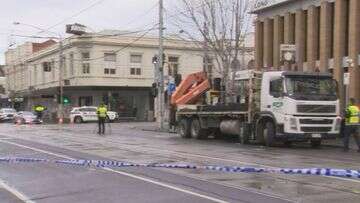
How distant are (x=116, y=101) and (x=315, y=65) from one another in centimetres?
3866

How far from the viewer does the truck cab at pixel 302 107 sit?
2359cm

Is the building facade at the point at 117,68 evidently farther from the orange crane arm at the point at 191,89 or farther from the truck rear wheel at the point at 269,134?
the truck rear wheel at the point at 269,134

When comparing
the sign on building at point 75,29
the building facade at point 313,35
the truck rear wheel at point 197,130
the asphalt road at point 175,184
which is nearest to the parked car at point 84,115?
the sign on building at point 75,29

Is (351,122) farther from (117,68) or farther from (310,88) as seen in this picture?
(117,68)

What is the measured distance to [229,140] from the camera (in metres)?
29.8

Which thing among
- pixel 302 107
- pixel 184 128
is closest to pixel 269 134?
pixel 302 107

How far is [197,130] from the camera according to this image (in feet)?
101

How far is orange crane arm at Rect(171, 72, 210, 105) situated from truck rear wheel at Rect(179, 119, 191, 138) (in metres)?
0.94

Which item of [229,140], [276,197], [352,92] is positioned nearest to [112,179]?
[276,197]

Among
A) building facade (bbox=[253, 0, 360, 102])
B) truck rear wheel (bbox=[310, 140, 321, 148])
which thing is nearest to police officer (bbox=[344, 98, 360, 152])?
truck rear wheel (bbox=[310, 140, 321, 148])

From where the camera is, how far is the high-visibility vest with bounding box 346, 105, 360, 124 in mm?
22733

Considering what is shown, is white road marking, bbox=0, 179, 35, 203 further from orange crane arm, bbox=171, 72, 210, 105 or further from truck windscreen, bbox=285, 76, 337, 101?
orange crane arm, bbox=171, 72, 210, 105

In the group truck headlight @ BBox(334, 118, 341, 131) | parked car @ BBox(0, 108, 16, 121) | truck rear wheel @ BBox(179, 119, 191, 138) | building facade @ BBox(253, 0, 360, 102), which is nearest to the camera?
truck headlight @ BBox(334, 118, 341, 131)

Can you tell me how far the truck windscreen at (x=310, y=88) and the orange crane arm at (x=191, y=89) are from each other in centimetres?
813
